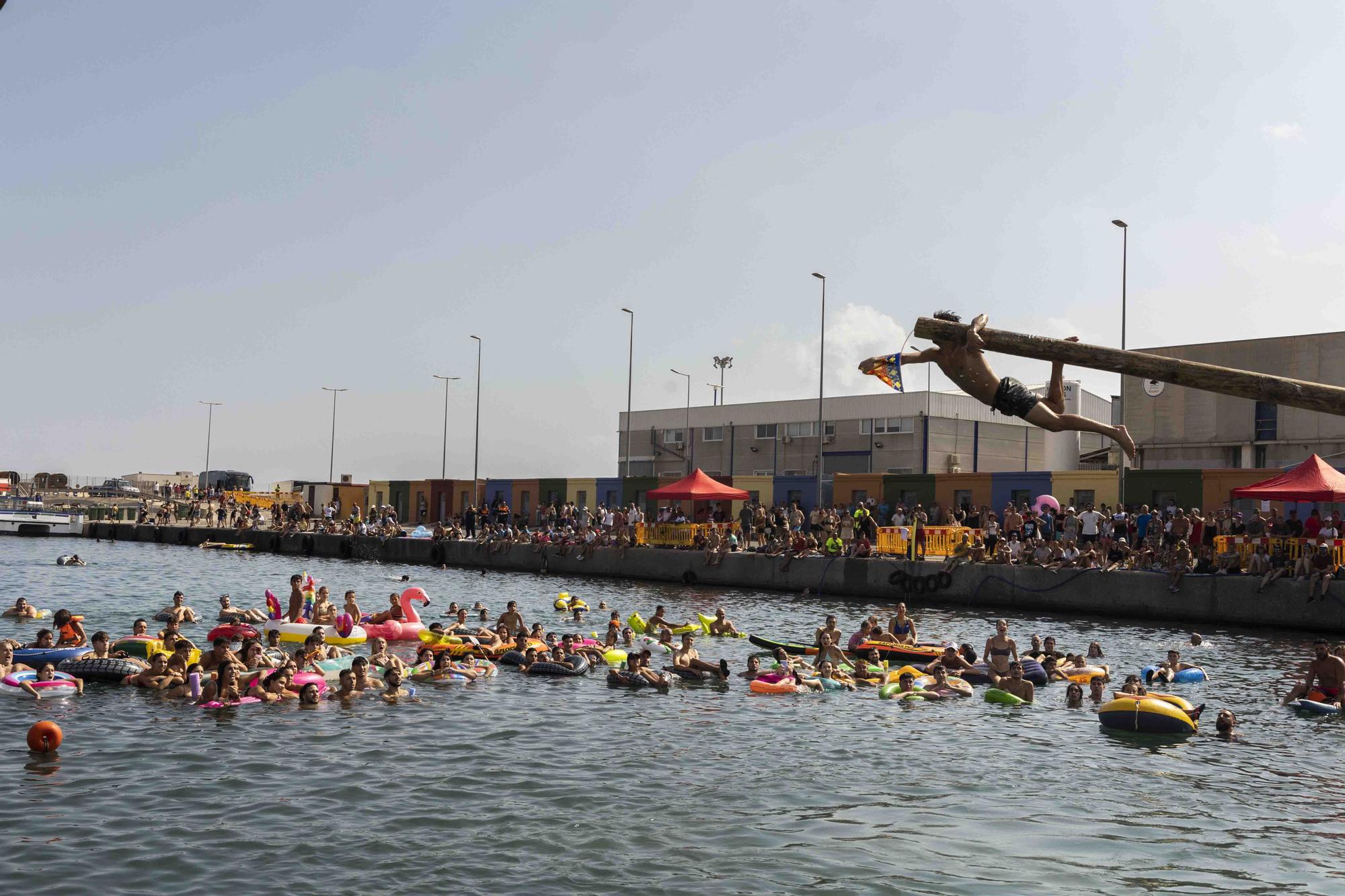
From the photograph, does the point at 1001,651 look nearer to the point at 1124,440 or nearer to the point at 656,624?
the point at 656,624

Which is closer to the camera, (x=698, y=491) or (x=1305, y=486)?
(x=1305, y=486)

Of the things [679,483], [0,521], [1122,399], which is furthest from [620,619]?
[0,521]

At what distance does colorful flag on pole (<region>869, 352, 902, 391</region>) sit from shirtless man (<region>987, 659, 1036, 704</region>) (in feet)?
52.0

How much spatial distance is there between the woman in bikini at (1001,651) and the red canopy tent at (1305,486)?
1164 cm

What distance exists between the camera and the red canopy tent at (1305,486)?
29.8 meters

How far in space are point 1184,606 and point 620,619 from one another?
15.9 metres

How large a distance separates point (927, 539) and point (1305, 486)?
1315 centimetres

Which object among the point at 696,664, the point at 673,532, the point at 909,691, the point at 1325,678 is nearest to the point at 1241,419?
the point at 673,532

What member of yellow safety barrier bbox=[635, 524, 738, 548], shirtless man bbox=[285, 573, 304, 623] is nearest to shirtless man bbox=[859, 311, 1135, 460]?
shirtless man bbox=[285, 573, 304, 623]

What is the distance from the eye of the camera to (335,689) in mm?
21016

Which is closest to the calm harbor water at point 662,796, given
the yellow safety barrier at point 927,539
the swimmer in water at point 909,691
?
the swimmer in water at point 909,691

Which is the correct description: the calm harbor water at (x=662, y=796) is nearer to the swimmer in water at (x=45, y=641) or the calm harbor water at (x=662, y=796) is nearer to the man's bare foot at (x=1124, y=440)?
the swimmer in water at (x=45, y=641)

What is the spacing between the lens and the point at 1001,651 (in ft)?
74.2

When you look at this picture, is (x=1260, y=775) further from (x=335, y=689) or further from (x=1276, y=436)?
(x=1276, y=436)
